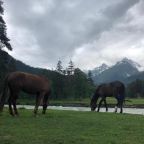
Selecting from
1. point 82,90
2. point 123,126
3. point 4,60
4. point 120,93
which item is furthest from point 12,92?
point 82,90

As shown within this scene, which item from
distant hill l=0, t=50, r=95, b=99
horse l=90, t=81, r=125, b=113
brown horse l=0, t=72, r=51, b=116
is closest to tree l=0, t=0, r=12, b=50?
horse l=90, t=81, r=125, b=113

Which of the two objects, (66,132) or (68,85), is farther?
(68,85)

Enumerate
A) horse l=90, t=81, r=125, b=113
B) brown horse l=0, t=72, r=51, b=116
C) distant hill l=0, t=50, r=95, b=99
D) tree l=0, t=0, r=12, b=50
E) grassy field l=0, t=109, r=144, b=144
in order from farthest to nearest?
distant hill l=0, t=50, r=95, b=99 < tree l=0, t=0, r=12, b=50 < horse l=90, t=81, r=125, b=113 < brown horse l=0, t=72, r=51, b=116 < grassy field l=0, t=109, r=144, b=144

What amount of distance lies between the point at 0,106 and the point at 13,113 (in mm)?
794

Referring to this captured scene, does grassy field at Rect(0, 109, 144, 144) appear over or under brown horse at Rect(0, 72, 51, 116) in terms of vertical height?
under

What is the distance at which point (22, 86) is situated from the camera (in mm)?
19797

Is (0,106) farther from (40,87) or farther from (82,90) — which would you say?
(82,90)

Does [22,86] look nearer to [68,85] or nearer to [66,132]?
[66,132]

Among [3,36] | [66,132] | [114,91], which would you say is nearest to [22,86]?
[66,132]

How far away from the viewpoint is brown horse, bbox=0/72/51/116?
19.4 m

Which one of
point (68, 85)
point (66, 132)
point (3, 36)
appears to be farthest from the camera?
point (68, 85)

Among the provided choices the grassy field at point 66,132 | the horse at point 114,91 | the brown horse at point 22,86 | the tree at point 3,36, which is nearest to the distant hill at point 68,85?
the tree at point 3,36

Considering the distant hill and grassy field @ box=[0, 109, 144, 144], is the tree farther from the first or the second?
the distant hill

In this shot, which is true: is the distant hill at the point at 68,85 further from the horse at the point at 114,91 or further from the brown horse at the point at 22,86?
the brown horse at the point at 22,86
